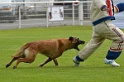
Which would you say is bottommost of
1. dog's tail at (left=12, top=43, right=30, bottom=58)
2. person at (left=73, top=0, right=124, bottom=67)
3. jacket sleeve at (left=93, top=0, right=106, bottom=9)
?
dog's tail at (left=12, top=43, right=30, bottom=58)

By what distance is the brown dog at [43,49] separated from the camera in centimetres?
1116

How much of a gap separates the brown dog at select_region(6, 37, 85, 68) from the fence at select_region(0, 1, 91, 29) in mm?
17710

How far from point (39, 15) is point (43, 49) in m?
19.4

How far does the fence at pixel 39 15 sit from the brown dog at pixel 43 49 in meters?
17.7

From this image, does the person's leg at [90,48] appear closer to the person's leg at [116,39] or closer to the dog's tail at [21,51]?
the person's leg at [116,39]

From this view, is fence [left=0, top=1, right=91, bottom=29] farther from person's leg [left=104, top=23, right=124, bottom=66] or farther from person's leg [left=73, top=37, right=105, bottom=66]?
person's leg [left=104, top=23, right=124, bottom=66]

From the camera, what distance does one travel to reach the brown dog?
11164 millimetres

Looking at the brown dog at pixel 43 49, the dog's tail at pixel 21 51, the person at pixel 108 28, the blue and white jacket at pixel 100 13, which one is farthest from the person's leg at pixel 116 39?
the dog's tail at pixel 21 51

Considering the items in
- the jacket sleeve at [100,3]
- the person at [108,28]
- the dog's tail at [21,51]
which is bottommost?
the dog's tail at [21,51]

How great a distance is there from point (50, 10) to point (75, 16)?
1.79 meters

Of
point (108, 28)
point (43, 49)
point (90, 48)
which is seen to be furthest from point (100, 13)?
point (43, 49)

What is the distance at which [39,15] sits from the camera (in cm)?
3066

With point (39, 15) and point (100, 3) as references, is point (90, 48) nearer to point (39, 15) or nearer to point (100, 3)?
point (100, 3)

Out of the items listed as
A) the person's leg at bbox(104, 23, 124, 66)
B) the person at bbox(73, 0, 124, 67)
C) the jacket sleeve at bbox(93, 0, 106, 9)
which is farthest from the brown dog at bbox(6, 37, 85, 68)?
the jacket sleeve at bbox(93, 0, 106, 9)
